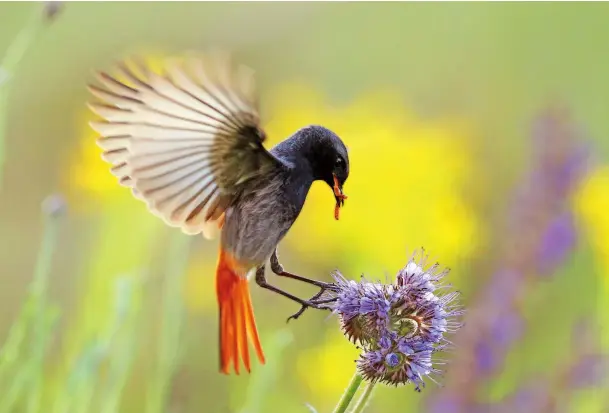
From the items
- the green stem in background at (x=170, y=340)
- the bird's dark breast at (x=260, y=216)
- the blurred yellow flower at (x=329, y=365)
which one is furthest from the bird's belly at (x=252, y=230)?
the blurred yellow flower at (x=329, y=365)

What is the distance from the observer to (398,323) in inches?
62.4

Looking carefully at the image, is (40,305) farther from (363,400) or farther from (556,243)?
(556,243)

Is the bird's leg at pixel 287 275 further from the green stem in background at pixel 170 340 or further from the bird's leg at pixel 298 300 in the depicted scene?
the green stem in background at pixel 170 340

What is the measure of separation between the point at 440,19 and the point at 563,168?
138 inches

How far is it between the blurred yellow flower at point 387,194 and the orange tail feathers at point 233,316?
4.24 ft

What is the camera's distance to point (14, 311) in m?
3.94

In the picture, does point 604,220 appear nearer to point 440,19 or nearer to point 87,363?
point 87,363

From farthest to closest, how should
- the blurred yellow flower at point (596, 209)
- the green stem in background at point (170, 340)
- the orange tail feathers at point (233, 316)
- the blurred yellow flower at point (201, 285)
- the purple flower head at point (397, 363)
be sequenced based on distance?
the blurred yellow flower at point (201, 285) < the blurred yellow flower at point (596, 209) < the green stem in background at point (170, 340) < the orange tail feathers at point (233, 316) < the purple flower head at point (397, 363)

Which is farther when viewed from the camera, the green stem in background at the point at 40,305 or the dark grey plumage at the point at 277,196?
the green stem in background at the point at 40,305

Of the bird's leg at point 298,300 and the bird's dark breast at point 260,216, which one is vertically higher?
the bird's dark breast at point 260,216

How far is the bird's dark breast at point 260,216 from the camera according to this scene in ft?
A: 5.60

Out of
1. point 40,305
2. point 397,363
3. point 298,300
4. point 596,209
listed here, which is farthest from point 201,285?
point 397,363

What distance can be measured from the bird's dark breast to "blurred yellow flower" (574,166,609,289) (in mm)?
1666

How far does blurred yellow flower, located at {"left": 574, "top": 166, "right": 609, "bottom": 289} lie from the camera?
323 cm
